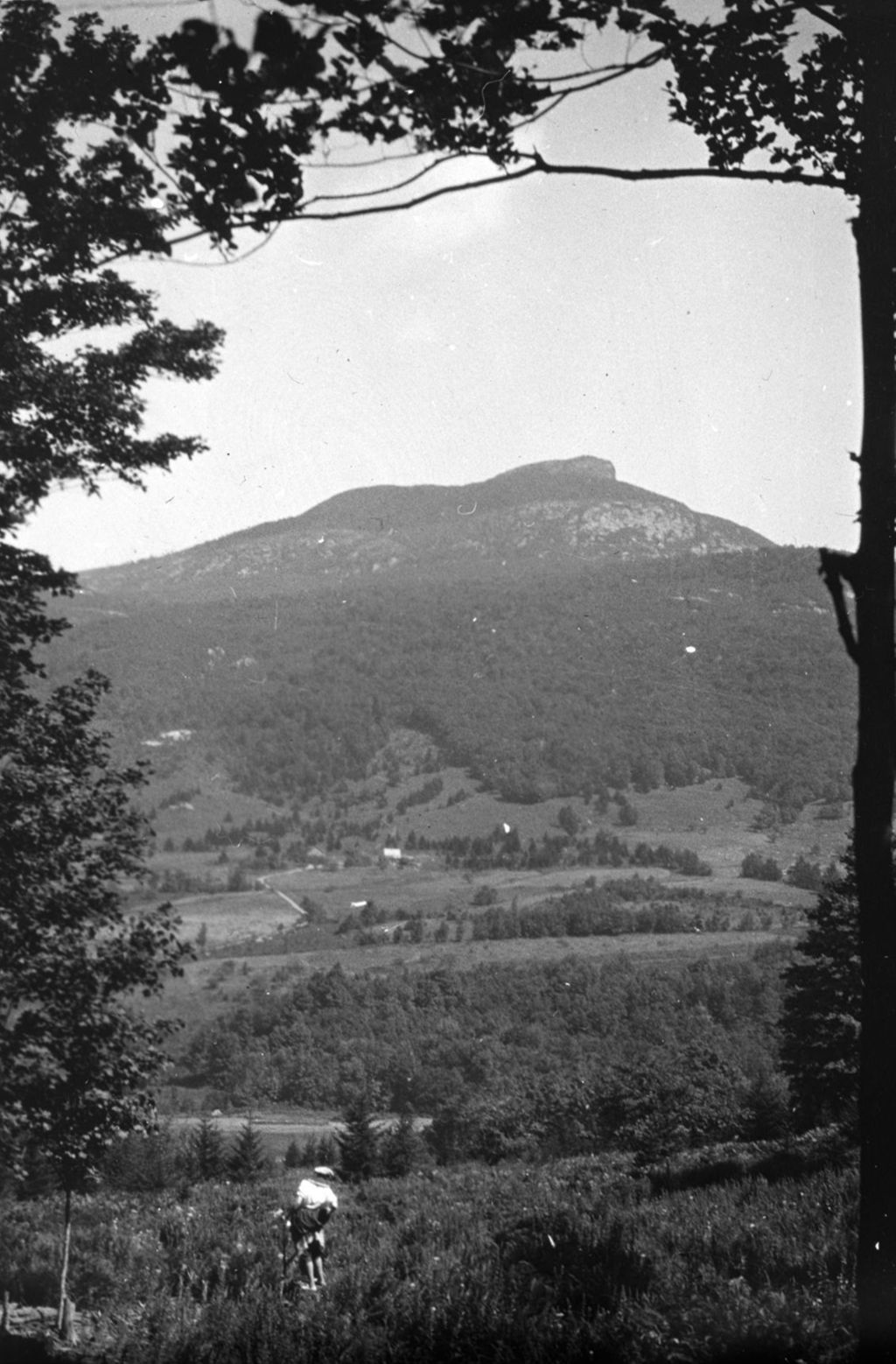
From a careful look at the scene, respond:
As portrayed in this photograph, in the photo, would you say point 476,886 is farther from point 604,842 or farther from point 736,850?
point 736,850

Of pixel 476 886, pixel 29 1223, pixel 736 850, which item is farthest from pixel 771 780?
pixel 29 1223

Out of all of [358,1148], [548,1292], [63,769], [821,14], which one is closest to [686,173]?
[821,14]

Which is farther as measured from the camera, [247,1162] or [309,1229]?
[247,1162]

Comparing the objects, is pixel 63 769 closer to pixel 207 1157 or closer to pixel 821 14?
pixel 821 14

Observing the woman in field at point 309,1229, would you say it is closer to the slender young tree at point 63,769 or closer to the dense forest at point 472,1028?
the slender young tree at point 63,769

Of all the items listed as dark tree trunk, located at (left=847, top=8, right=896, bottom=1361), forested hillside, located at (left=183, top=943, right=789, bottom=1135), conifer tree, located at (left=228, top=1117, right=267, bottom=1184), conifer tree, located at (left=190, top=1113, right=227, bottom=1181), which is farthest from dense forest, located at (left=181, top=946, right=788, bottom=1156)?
dark tree trunk, located at (left=847, top=8, right=896, bottom=1361)

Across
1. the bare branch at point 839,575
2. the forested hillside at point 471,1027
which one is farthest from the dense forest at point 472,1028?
the bare branch at point 839,575

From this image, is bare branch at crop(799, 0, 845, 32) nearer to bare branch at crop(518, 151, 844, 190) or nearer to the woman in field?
bare branch at crop(518, 151, 844, 190)
